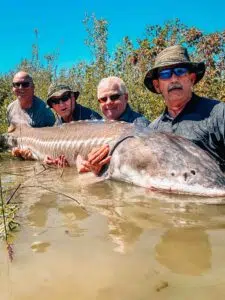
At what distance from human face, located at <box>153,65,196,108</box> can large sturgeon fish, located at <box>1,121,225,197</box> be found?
44 centimetres

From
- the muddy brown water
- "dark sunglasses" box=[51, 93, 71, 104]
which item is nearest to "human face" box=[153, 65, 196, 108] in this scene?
the muddy brown water

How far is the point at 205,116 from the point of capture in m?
3.94

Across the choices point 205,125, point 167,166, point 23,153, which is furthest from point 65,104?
point 167,166

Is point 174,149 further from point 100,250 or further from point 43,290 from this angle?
point 43,290

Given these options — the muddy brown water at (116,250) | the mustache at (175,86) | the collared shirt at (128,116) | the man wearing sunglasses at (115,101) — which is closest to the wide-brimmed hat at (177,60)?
the mustache at (175,86)

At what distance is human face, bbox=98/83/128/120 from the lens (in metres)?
5.75

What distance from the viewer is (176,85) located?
4.21 meters

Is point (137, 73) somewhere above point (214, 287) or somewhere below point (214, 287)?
above

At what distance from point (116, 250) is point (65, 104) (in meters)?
5.08

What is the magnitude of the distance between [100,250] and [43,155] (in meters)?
4.70

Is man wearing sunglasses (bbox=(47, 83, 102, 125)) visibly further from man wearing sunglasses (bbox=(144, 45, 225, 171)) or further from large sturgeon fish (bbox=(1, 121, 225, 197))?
man wearing sunglasses (bbox=(144, 45, 225, 171))

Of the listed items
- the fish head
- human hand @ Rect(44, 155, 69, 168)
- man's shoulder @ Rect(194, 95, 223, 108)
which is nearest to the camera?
the fish head

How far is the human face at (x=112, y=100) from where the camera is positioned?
5.75 meters

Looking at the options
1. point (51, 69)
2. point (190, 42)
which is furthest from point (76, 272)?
point (51, 69)
